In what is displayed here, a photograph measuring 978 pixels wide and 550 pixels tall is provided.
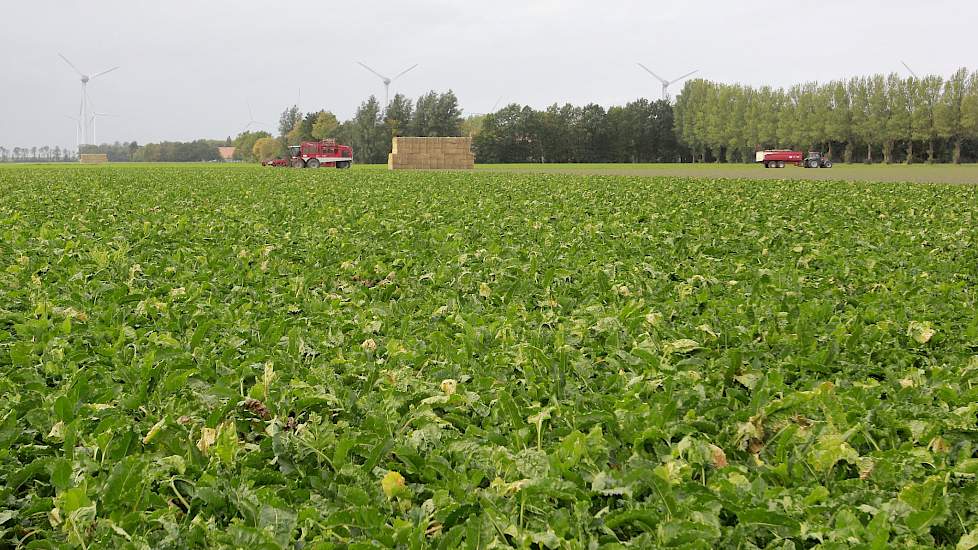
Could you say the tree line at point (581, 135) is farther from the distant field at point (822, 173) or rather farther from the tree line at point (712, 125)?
the distant field at point (822, 173)

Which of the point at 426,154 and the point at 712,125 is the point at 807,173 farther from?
the point at 712,125

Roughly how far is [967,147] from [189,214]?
311ft

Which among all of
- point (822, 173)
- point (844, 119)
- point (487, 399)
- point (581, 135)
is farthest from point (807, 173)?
point (581, 135)

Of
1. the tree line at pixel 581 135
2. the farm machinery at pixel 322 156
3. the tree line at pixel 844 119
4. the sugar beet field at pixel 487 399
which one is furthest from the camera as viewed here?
the tree line at pixel 581 135

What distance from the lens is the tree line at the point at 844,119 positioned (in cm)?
7838

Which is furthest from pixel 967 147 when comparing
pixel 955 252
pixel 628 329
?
pixel 628 329

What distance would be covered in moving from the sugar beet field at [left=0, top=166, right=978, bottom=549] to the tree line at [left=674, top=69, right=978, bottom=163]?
8530 centimetres

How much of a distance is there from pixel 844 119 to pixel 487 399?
308 ft

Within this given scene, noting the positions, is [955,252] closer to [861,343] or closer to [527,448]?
[861,343]

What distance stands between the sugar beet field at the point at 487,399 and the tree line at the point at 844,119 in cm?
8530

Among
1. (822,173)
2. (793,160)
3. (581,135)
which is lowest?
(822,173)

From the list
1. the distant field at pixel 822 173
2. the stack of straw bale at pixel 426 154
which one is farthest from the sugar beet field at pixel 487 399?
the stack of straw bale at pixel 426 154

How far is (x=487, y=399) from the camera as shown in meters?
3.34

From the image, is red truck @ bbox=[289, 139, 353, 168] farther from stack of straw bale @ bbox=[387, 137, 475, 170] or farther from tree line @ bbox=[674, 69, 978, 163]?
tree line @ bbox=[674, 69, 978, 163]
